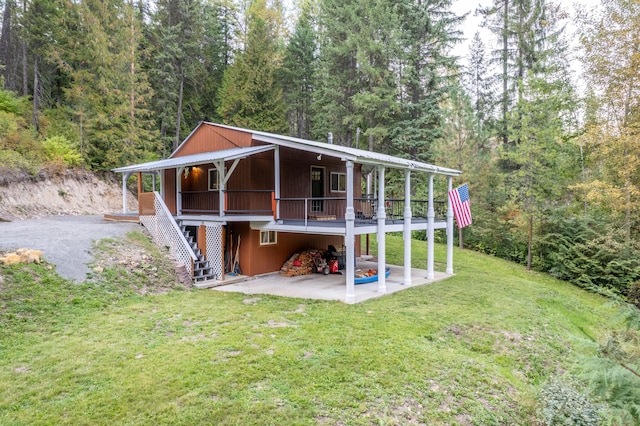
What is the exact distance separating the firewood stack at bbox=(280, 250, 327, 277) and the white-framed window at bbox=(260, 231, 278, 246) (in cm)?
101

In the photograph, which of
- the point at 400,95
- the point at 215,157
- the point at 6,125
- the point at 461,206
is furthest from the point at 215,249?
the point at 400,95

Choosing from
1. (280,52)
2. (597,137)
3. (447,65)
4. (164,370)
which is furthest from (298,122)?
(164,370)

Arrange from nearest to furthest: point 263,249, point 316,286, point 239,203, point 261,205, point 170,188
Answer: point 316,286 → point 239,203 → point 261,205 → point 263,249 → point 170,188

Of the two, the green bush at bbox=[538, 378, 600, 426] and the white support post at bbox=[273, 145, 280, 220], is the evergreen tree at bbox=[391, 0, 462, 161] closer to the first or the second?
the white support post at bbox=[273, 145, 280, 220]

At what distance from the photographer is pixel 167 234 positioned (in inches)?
485

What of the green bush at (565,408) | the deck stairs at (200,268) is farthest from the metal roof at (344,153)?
the green bush at (565,408)

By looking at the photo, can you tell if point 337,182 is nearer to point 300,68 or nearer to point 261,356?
point 261,356

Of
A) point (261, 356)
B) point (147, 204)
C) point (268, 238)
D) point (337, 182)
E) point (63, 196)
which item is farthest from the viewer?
point (63, 196)

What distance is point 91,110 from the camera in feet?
69.5

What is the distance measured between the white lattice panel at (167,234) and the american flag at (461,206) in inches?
367

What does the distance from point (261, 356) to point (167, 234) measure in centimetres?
797

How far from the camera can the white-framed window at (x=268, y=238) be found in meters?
13.0

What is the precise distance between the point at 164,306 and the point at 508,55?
25945mm

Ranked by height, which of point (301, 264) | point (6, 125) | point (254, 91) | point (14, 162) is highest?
point (254, 91)
